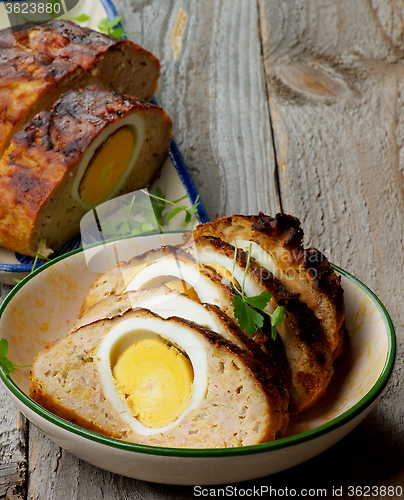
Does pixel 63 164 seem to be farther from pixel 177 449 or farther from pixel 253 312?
pixel 177 449

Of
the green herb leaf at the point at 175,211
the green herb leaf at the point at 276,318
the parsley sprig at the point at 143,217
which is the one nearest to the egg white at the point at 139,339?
the green herb leaf at the point at 276,318

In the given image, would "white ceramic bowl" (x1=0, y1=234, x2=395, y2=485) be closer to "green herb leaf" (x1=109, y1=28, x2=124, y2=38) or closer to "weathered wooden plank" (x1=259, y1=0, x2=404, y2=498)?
"weathered wooden plank" (x1=259, y1=0, x2=404, y2=498)

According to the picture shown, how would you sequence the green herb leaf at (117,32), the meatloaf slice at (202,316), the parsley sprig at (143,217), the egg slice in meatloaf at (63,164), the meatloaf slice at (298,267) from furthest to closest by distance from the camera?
the green herb leaf at (117,32) → the parsley sprig at (143,217) → the egg slice in meatloaf at (63,164) → the meatloaf slice at (298,267) → the meatloaf slice at (202,316)

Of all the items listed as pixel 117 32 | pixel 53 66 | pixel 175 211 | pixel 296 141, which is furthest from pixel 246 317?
pixel 117 32

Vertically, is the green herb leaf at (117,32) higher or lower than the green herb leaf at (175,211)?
higher

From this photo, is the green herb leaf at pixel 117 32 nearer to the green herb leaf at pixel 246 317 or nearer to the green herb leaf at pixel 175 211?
the green herb leaf at pixel 175 211

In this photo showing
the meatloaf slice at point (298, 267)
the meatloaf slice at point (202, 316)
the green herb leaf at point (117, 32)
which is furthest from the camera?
the green herb leaf at point (117, 32)
